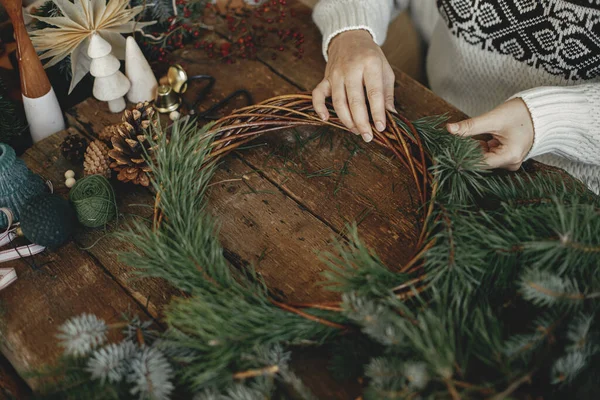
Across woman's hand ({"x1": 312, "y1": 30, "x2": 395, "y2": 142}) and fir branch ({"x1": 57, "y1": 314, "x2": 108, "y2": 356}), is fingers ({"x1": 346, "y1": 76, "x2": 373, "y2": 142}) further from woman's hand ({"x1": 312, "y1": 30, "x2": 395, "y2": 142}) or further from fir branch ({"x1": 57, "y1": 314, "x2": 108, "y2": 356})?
fir branch ({"x1": 57, "y1": 314, "x2": 108, "y2": 356})

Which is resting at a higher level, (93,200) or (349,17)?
(349,17)

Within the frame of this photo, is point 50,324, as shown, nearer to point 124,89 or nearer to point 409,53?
point 124,89

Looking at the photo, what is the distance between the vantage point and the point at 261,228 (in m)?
0.80

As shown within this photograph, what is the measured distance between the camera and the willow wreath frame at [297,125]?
2.47ft

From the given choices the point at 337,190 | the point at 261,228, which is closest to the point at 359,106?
the point at 337,190

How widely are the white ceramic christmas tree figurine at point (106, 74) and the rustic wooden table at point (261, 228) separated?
0.18 feet

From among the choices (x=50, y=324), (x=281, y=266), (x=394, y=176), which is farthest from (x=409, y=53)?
(x=50, y=324)

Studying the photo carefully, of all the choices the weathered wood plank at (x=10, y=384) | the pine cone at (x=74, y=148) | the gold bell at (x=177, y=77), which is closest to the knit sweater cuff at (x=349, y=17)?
the gold bell at (x=177, y=77)

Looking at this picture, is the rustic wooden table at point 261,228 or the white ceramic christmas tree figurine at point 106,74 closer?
the rustic wooden table at point 261,228

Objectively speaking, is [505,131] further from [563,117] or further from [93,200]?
[93,200]

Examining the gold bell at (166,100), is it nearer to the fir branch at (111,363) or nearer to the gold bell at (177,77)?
the gold bell at (177,77)

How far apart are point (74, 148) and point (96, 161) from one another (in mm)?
80

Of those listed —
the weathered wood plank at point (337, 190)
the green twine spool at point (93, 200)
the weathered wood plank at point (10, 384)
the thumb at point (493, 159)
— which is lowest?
the weathered wood plank at point (10, 384)

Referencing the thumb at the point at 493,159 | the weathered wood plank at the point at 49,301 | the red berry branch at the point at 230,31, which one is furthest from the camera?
the red berry branch at the point at 230,31
